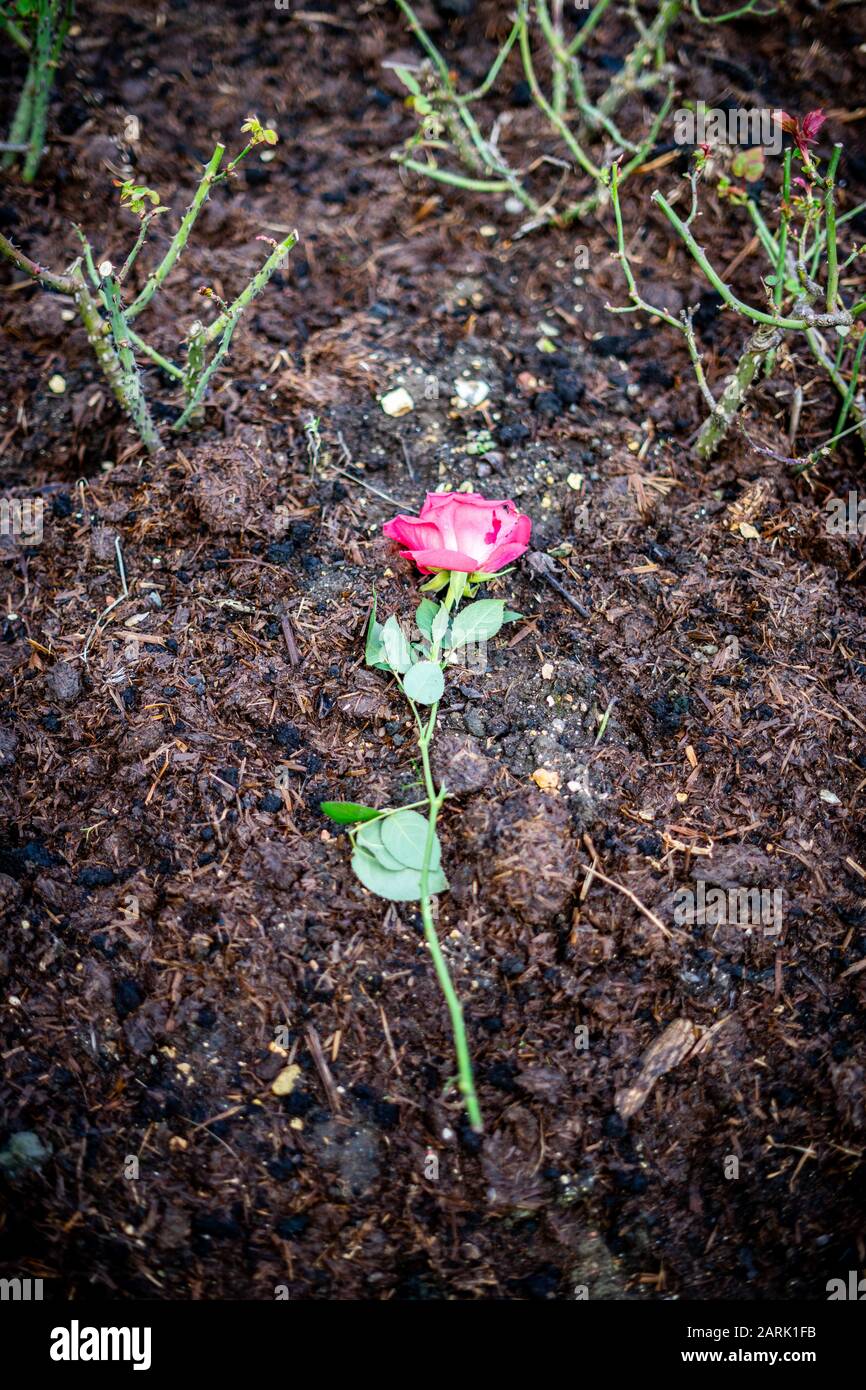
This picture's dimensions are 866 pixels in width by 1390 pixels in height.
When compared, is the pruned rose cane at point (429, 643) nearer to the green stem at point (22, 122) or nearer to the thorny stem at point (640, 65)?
the thorny stem at point (640, 65)

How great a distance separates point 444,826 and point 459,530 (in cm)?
60

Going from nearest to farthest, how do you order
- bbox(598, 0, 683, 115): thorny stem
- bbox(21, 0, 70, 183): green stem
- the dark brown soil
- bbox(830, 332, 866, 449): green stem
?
the dark brown soil → bbox(830, 332, 866, 449): green stem → bbox(21, 0, 70, 183): green stem → bbox(598, 0, 683, 115): thorny stem

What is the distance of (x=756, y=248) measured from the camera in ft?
8.80

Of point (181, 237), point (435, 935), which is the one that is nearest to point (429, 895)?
point (435, 935)

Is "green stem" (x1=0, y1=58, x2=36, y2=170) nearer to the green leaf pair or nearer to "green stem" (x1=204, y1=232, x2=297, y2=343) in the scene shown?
"green stem" (x1=204, y1=232, x2=297, y2=343)

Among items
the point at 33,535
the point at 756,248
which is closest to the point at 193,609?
the point at 33,535

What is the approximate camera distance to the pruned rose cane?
1840mm

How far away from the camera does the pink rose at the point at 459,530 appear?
1.91 metres

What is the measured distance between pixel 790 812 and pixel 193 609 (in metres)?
1.37

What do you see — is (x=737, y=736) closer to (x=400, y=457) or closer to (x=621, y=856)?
(x=621, y=856)

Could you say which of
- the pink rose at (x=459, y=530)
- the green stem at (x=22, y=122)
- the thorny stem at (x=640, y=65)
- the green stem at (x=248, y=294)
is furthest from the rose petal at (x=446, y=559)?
the green stem at (x=22, y=122)

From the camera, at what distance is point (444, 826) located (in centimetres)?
191

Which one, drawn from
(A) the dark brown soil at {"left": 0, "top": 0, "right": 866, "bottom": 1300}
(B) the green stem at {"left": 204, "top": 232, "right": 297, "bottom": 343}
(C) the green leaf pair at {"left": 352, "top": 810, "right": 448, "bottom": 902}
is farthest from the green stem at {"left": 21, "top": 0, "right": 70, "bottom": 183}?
(C) the green leaf pair at {"left": 352, "top": 810, "right": 448, "bottom": 902}

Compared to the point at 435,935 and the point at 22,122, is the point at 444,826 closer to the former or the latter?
the point at 435,935
